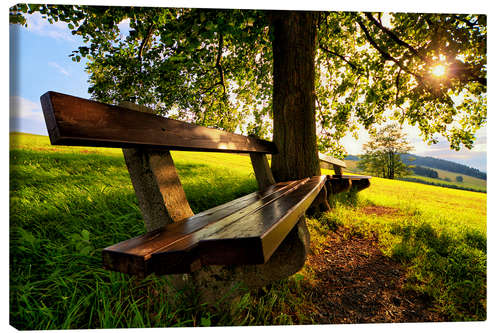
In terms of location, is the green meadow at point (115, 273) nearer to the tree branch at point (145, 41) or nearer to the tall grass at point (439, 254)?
the tall grass at point (439, 254)

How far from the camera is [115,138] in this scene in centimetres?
81

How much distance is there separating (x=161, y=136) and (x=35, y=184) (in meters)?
2.10

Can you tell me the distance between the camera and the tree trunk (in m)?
2.97

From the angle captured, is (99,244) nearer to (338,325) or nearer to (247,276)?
(247,276)

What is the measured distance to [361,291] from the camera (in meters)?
1.69

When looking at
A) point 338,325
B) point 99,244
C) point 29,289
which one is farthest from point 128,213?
point 338,325

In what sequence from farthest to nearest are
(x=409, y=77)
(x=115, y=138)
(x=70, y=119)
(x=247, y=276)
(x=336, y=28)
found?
(x=409, y=77) → (x=336, y=28) → (x=247, y=276) → (x=115, y=138) → (x=70, y=119)

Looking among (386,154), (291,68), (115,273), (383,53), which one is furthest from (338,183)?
(386,154)

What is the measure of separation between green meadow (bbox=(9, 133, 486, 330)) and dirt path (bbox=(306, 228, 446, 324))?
10 cm

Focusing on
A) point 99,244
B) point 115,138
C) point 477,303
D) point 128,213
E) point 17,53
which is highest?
point 17,53

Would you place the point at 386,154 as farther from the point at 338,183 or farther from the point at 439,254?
the point at 439,254

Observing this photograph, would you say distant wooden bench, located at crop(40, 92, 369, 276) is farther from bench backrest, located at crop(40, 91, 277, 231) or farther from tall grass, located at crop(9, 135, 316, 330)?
tall grass, located at crop(9, 135, 316, 330)

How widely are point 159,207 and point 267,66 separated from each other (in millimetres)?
4653

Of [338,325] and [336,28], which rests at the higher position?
[336,28]
